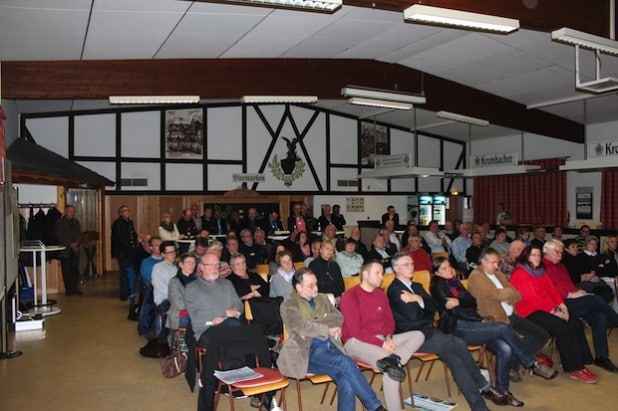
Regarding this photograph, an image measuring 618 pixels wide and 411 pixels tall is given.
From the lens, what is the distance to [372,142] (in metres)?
16.4

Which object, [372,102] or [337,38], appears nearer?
[337,38]

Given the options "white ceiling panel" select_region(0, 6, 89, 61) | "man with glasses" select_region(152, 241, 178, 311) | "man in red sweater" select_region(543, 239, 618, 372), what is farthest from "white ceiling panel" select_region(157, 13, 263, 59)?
"man in red sweater" select_region(543, 239, 618, 372)

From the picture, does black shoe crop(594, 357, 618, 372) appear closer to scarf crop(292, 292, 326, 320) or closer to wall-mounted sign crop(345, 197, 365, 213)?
scarf crop(292, 292, 326, 320)

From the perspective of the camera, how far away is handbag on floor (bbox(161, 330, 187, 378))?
5121 millimetres

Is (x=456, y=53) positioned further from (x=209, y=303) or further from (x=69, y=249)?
(x=69, y=249)

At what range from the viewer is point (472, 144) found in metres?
17.9

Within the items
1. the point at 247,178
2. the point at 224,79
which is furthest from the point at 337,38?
the point at 247,178

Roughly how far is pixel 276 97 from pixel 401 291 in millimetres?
4926

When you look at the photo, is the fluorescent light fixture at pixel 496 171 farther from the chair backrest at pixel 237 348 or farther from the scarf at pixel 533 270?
the chair backrest at pixel 237 348

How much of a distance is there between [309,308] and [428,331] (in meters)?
1.10

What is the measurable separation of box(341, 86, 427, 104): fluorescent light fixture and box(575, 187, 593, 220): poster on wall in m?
7.31

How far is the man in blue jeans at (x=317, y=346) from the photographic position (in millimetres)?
3889

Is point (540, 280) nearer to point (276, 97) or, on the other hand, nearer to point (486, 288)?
point (486, 288)

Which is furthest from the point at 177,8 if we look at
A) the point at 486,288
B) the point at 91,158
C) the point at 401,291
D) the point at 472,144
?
the point at 472,144
